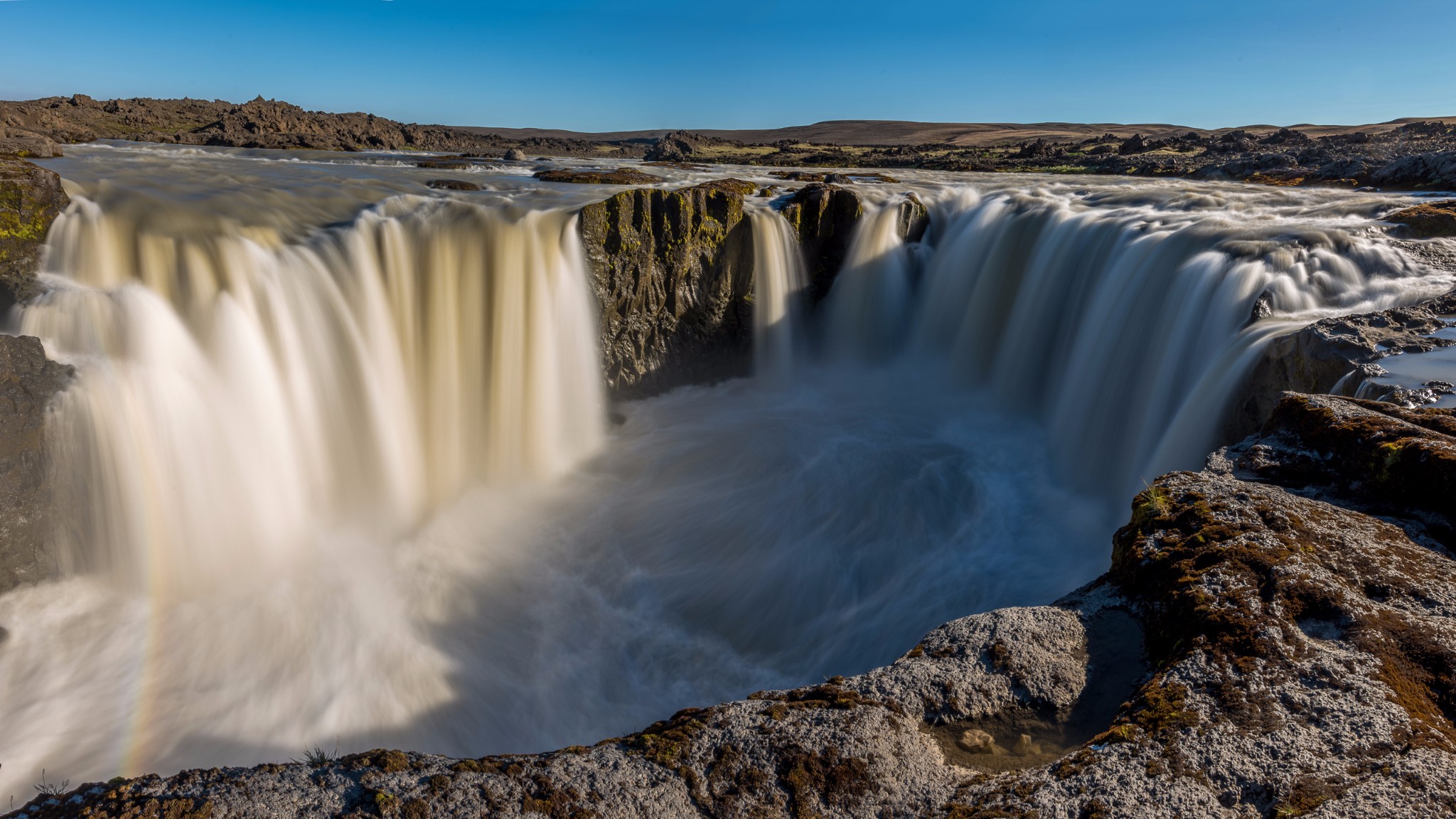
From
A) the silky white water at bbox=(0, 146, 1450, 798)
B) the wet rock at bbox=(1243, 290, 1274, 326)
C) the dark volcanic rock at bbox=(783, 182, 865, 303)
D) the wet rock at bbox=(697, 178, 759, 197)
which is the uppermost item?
the wet rock at bbox=(697, 178, 759, 197)

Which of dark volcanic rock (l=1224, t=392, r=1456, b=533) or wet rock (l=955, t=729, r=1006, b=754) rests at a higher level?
dark volcanic rock (l=1224, t=392, r=1456, b=533)

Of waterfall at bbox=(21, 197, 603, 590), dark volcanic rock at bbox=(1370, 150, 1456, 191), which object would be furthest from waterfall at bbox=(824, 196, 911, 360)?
dark volcanic rock at bbox=(1370, 150, 1456, 191)

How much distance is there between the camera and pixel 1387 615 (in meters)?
2.62

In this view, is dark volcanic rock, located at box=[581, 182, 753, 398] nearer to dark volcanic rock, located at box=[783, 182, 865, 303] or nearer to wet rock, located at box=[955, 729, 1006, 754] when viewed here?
dark volcanic rock, located at box=[783, 182, 865, 303]

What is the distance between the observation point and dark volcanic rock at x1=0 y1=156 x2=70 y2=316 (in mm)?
6898

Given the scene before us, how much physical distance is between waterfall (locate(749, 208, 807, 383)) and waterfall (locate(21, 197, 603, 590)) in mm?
3514

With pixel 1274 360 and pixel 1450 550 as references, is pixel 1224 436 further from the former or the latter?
pixel 1450 550

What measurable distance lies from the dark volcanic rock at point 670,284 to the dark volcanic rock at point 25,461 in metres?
6.58

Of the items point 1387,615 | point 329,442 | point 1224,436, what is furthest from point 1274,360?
point 329,442

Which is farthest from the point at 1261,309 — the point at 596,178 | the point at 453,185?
the point at 596,178

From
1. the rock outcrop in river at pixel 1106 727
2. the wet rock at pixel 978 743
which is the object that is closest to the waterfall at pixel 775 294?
the rock outcrop in river at pixel 1106 727

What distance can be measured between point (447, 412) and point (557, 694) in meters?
4.93

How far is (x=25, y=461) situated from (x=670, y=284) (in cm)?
841

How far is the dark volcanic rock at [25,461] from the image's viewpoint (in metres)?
6.18
